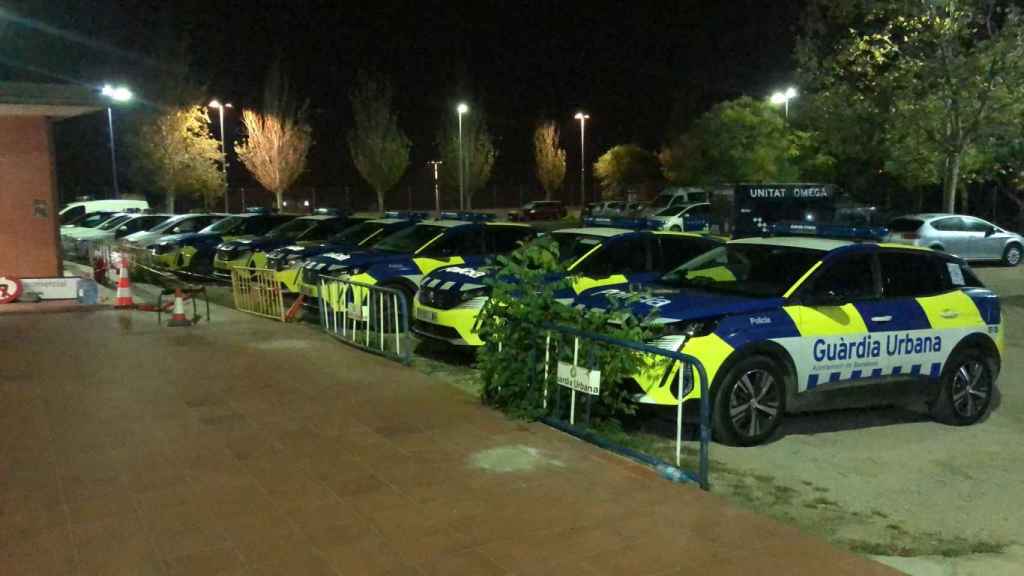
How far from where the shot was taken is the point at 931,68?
63.2 ft

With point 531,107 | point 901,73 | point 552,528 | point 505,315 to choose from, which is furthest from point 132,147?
point 531,107

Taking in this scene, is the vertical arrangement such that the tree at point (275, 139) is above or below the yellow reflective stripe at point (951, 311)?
above

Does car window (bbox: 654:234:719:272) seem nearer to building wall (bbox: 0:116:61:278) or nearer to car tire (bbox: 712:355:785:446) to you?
car tire (bbox: 712:355:785:446)

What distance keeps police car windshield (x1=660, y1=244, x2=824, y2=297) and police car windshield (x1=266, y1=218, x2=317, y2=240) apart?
33.8ft

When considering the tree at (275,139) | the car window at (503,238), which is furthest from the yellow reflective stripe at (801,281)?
the tree at (275,139)

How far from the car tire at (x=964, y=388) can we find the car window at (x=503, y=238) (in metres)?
6.00

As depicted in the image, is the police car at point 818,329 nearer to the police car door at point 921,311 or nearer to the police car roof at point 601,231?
the police car door at point 921,311

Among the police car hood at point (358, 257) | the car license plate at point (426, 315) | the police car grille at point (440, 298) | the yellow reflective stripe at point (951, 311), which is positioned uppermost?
the police car hood at point (358, 257)

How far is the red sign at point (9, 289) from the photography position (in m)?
13.2

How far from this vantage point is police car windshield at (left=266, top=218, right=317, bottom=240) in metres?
16.7

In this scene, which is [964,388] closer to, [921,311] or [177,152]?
[921,311]

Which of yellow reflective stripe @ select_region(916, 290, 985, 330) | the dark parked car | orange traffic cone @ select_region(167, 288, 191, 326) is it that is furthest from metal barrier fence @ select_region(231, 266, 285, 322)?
the dark parked car

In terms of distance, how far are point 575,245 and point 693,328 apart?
3.98 metres

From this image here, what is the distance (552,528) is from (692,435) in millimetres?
2622
